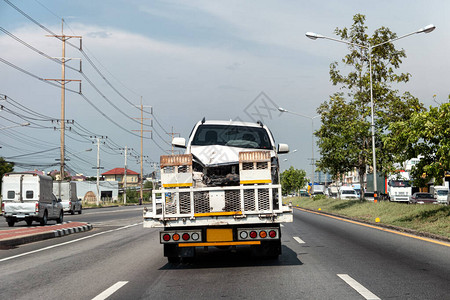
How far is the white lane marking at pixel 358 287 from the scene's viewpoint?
6.63m

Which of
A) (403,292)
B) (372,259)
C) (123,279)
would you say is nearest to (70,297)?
(123,279)

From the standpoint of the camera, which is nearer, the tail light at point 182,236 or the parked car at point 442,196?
the tail light at point 182,236

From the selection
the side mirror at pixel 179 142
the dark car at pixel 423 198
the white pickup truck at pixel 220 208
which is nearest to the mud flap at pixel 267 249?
the white pickup truck at pixel 220 208

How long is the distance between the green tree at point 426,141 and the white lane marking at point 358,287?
8.84 meters

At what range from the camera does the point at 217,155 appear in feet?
33.7

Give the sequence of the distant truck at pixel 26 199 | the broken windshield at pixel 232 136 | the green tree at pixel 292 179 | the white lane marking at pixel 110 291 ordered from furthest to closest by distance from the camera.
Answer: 1. the green tree at pixel 292 179
2. the distant truck at pixel 26 199
3. the broken windshield at pixel 232 136
4. the white lane marking at pixel 110 291

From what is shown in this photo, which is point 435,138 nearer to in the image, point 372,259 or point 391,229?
point 391,229

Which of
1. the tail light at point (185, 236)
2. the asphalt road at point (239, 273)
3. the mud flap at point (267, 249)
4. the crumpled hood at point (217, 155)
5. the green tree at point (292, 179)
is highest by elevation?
the green tree at point (292, 179)

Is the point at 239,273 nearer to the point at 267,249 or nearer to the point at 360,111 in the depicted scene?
the point at 267,249

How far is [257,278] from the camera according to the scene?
8273 mm

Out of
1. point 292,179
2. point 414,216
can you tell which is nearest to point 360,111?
point 414,216

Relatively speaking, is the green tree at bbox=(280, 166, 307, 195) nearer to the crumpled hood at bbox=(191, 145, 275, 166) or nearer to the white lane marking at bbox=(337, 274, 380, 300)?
the crumpled hood at bbox=(191, 145, 275, 166)

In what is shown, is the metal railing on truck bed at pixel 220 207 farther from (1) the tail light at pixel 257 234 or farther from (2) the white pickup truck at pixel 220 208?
(1) the tail light at pixel 257 234

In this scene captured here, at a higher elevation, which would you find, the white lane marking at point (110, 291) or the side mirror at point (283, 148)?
the side mirror at point (283, 148)
